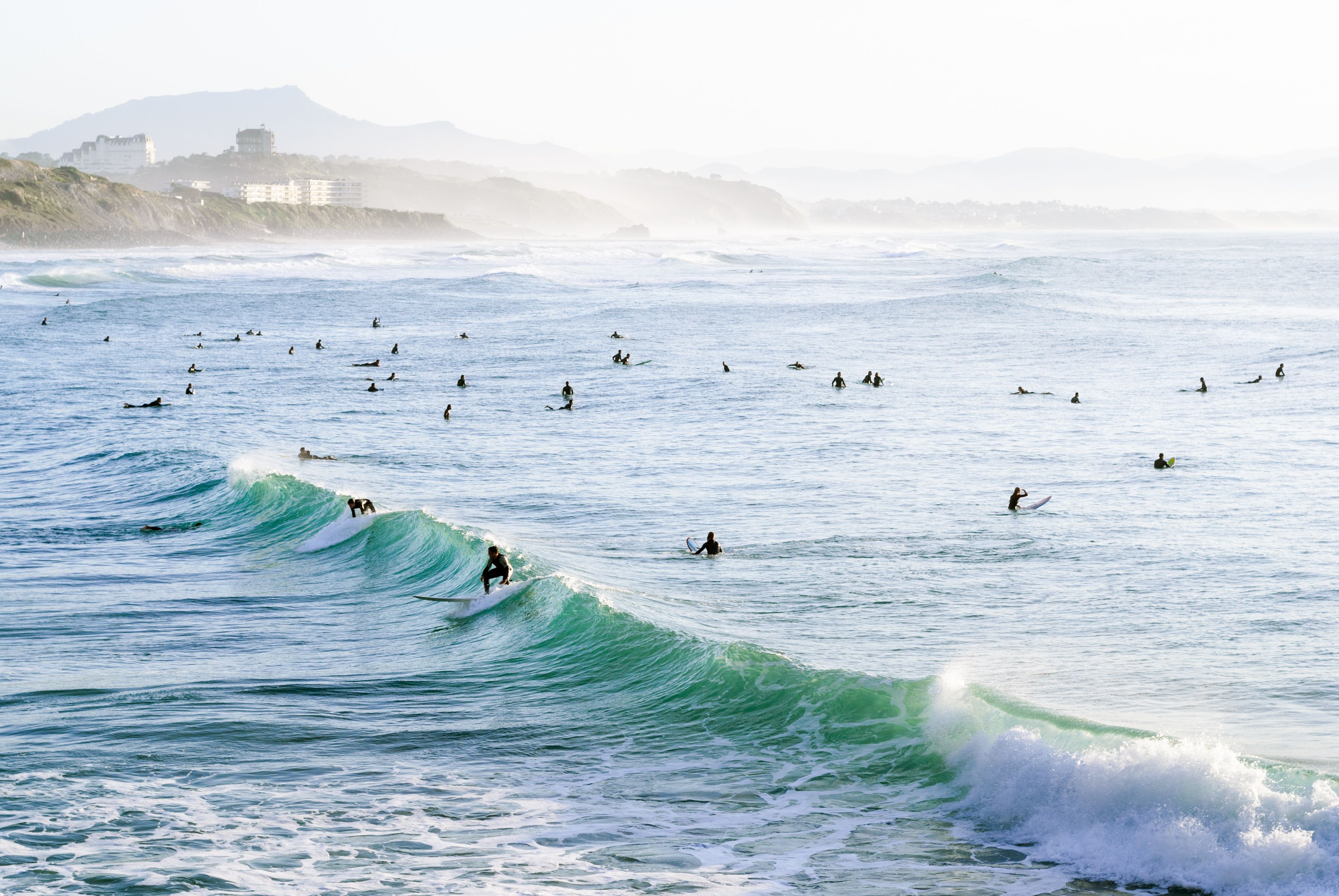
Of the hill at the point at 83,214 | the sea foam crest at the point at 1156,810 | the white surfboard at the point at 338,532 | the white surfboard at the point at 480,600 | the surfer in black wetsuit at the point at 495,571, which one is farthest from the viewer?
the hill at the point at 83,214

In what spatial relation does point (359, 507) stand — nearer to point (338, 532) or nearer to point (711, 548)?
point (338, 532)

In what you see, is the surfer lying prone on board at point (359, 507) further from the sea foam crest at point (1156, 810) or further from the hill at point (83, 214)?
the hill at point (83, 214)

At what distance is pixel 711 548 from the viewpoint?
→ 65.6ft

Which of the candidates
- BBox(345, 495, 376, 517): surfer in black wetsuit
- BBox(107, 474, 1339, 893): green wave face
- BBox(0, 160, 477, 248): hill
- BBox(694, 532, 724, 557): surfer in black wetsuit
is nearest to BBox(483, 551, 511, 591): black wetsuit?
BBox(107, 474, 1339, 893): green wave face

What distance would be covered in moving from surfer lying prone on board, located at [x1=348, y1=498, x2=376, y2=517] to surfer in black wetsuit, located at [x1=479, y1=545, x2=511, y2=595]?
483cm

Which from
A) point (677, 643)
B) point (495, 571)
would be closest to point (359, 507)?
point (495, 571)

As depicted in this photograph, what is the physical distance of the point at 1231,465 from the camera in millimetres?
27484

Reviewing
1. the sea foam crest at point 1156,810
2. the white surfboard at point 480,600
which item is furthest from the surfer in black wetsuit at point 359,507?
the sea foam crest at point 1156,810

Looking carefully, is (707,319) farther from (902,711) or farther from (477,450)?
(902,711)

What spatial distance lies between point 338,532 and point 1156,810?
49.9ft

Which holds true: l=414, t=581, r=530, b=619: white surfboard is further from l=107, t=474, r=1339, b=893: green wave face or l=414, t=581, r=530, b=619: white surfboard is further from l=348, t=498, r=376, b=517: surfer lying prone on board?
l=348, t=498, r=376, b=517: surfer lying prone on board

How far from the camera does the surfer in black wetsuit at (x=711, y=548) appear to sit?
1997 cm

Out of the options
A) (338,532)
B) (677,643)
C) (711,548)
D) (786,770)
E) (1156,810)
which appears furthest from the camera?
(338,532)

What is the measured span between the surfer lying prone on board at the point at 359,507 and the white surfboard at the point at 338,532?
0.08 metres
